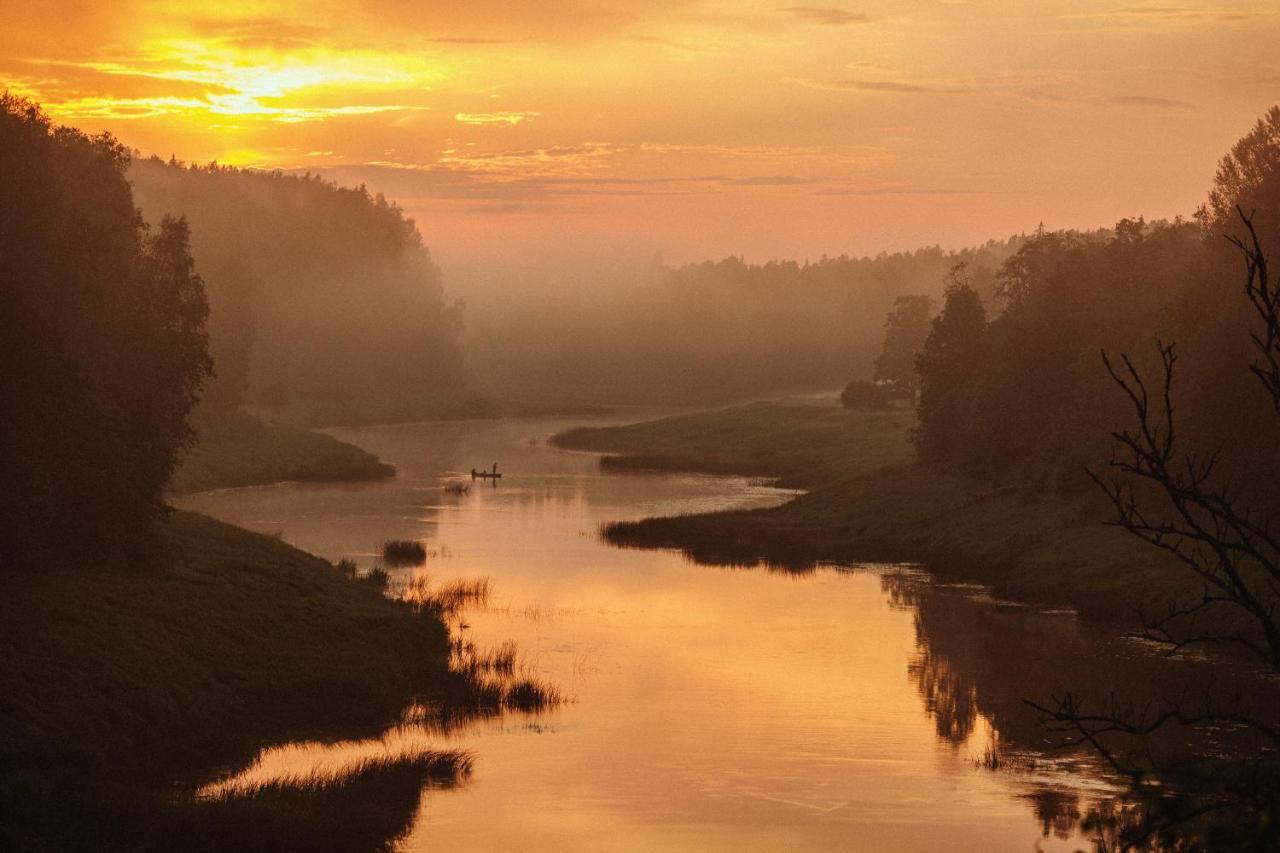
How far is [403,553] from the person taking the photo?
64625 mm

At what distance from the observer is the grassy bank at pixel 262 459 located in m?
101

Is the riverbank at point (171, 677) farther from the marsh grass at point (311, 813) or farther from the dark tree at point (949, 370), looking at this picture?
the dark tree at point (949, 370)

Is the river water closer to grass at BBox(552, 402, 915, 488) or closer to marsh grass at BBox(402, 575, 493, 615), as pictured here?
marsh grass at BBox(402, 575, 493, 615)

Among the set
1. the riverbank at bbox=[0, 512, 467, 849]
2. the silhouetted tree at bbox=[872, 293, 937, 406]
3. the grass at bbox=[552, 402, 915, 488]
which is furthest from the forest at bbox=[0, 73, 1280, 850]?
the silhouetted tree at bbox=[872, 293, 937, 406]

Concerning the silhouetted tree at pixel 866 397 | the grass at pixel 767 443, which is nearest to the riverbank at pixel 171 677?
the grass at pixel 767 443

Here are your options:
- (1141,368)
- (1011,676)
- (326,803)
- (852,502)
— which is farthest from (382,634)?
(852,502)

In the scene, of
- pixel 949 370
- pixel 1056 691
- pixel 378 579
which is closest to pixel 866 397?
pixel 949 370

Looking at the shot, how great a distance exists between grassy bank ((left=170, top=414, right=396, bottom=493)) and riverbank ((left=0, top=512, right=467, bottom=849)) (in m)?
52.2

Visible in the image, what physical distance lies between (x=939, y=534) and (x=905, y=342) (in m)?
71.4

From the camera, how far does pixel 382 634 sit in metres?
43.2

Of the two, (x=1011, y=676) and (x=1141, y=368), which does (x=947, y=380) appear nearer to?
(x=1141, y=368)

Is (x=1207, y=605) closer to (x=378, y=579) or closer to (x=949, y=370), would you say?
(x=378, y=579)

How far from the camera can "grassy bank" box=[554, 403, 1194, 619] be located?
58.1 meters

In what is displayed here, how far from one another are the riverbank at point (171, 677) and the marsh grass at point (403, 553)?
1432 cm
